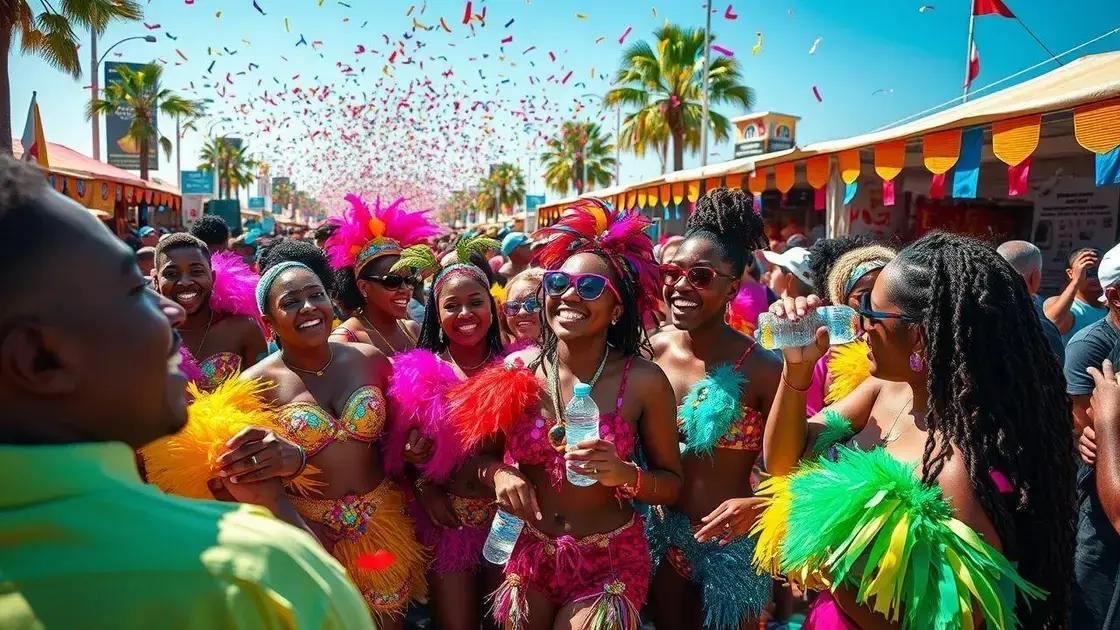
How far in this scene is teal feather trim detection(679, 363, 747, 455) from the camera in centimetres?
291

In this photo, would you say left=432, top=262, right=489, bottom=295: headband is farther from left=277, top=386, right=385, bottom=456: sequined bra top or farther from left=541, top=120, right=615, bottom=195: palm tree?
left=541, top=120, right=615, bottom=195: palm tree

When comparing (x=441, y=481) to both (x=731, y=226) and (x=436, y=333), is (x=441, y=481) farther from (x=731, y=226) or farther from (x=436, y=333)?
(x=731, y=226)

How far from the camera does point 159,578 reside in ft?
2.56

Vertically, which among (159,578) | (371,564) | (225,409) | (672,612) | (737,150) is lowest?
(672,612)

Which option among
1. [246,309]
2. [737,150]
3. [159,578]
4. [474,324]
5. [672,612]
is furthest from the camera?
[737,150]

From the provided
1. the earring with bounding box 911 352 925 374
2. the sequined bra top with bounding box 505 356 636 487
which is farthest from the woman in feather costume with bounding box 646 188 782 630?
the earring with bounding box 911 352 925 374

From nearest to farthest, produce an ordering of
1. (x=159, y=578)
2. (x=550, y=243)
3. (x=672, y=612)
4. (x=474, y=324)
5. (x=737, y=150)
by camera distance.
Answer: (x=159, y=578), (x=550, y=243), (x=672, y=612), (x=474, y=324), (x=737, y=150)

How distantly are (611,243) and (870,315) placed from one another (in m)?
1.05

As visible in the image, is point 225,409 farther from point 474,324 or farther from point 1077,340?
point 1077,340

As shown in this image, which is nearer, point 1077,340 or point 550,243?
point 550,243

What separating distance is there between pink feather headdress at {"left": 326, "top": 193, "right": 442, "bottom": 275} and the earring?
295 cm

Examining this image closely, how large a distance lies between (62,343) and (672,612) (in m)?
2.79

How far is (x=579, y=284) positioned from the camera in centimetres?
262

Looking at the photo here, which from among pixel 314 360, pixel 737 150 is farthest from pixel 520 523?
pixel 737 150
